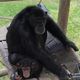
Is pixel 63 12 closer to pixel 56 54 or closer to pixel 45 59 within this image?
pixel 56 54

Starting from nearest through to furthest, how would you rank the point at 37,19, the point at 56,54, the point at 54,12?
1. the point at 37,19
2. the point at 56,54
3. the point at 54,12

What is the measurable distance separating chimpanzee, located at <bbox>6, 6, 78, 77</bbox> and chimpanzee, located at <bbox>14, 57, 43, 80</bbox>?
0.22ft

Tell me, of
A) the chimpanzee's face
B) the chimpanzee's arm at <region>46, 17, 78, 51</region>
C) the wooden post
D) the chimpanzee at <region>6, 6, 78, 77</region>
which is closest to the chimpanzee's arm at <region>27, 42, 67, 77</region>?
the chimpanzee at <region>6, 6, 78, 77</region>

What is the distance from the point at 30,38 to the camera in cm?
367

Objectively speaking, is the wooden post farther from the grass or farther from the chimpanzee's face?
the grass

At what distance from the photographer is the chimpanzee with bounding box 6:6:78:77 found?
366cm

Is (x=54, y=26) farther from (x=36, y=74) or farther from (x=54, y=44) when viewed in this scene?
(x=36, y=74)

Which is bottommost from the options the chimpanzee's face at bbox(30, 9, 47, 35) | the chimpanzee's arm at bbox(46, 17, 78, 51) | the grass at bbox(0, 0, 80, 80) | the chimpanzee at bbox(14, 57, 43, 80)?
the grass at bbox(0, 0, 80, 80)

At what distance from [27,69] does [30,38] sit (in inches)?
12.8

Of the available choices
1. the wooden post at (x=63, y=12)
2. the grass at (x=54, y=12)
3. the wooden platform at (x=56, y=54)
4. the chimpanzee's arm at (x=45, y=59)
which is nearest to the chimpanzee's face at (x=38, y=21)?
the chimpanzee's arm at (x=45, y=59)

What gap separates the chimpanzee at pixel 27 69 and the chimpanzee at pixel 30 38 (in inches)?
2.6

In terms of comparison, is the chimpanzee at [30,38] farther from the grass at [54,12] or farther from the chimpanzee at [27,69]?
the grass at [54,12]

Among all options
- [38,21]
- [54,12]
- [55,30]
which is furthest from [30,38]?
[54,12]

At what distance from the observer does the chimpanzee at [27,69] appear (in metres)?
3.57
